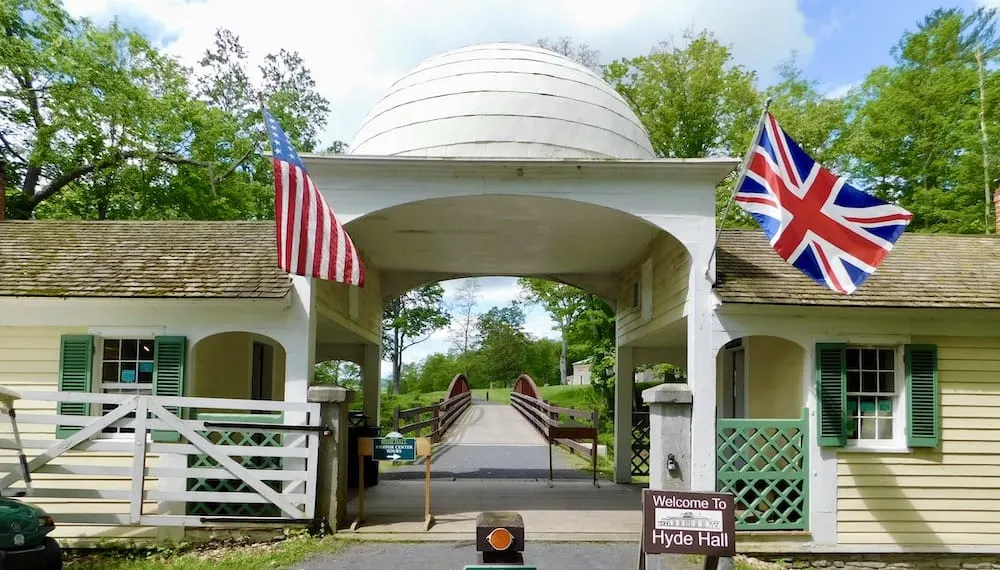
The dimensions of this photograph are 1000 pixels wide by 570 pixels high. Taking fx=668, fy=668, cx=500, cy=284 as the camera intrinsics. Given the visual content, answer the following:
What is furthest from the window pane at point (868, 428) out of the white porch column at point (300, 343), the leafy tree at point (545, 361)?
the leafy tree at point (545, 361)

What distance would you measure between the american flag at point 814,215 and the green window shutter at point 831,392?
1897 mm

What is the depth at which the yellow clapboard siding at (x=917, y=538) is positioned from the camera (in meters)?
8.73

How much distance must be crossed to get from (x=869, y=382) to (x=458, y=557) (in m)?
6.08

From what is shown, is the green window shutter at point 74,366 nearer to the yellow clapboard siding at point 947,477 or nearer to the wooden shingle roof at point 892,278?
the wooden shingle roof at point 892,278

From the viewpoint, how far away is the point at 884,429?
29.8 ft

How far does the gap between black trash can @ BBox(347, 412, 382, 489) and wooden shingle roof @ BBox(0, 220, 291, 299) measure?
3672 mm

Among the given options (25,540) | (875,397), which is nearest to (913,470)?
(875,397)

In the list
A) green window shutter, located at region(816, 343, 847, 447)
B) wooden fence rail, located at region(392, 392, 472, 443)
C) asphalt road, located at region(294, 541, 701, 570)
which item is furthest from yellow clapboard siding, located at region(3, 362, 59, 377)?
green window shutter, located at region(816, 343, 847, 447)

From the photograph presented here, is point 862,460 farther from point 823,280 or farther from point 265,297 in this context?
point 265,297

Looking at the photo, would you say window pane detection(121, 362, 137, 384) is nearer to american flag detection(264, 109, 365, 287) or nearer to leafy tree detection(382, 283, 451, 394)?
american flag detection(264, 109, 365, 287)

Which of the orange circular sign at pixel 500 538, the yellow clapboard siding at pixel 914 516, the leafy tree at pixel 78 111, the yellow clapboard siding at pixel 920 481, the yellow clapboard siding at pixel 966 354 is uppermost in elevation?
the leafy tree at pixel 78 111

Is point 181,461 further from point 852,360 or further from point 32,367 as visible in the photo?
point 852,360

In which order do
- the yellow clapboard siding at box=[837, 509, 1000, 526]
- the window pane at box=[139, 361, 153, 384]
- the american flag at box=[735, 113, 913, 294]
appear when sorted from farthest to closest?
Answer: the window pane at box=[139, 361, 153, 384], the yellow clapboard siding at box=[837, 509, 1000, 526], the american flag at box=[735, 113, 913, 294]

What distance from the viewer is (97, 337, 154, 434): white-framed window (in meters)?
8.98
